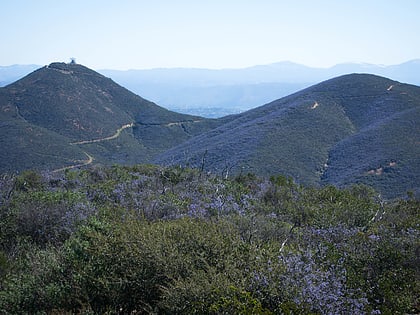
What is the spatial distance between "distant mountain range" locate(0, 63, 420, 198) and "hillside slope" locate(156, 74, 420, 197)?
115mm

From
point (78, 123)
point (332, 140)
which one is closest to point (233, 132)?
point (332, 140)

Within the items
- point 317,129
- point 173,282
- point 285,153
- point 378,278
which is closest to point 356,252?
point 378,278

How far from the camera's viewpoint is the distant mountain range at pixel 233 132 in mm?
40812

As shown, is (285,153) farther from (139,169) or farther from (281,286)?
(281,286)

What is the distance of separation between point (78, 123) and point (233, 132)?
2334cm

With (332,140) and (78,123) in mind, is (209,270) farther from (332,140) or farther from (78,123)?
(78,123)

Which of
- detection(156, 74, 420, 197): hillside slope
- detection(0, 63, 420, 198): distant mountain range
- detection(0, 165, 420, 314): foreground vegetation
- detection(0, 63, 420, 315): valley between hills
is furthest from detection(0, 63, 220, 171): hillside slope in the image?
detection(0, 165, 420, 314): foreground vegetation

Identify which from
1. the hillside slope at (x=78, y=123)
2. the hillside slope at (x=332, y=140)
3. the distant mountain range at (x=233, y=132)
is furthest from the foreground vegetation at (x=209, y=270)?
the hillside slope at (x=78, y=123)

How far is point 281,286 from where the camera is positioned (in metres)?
6.50

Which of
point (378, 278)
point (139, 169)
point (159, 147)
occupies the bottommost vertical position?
point (159, 147)

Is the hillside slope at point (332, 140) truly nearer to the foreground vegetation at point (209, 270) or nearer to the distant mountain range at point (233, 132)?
the distant mountain range at point (233, 132)

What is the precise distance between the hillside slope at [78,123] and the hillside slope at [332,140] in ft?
30.9

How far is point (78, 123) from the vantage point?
62312 millimetres

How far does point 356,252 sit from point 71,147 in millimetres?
47267
